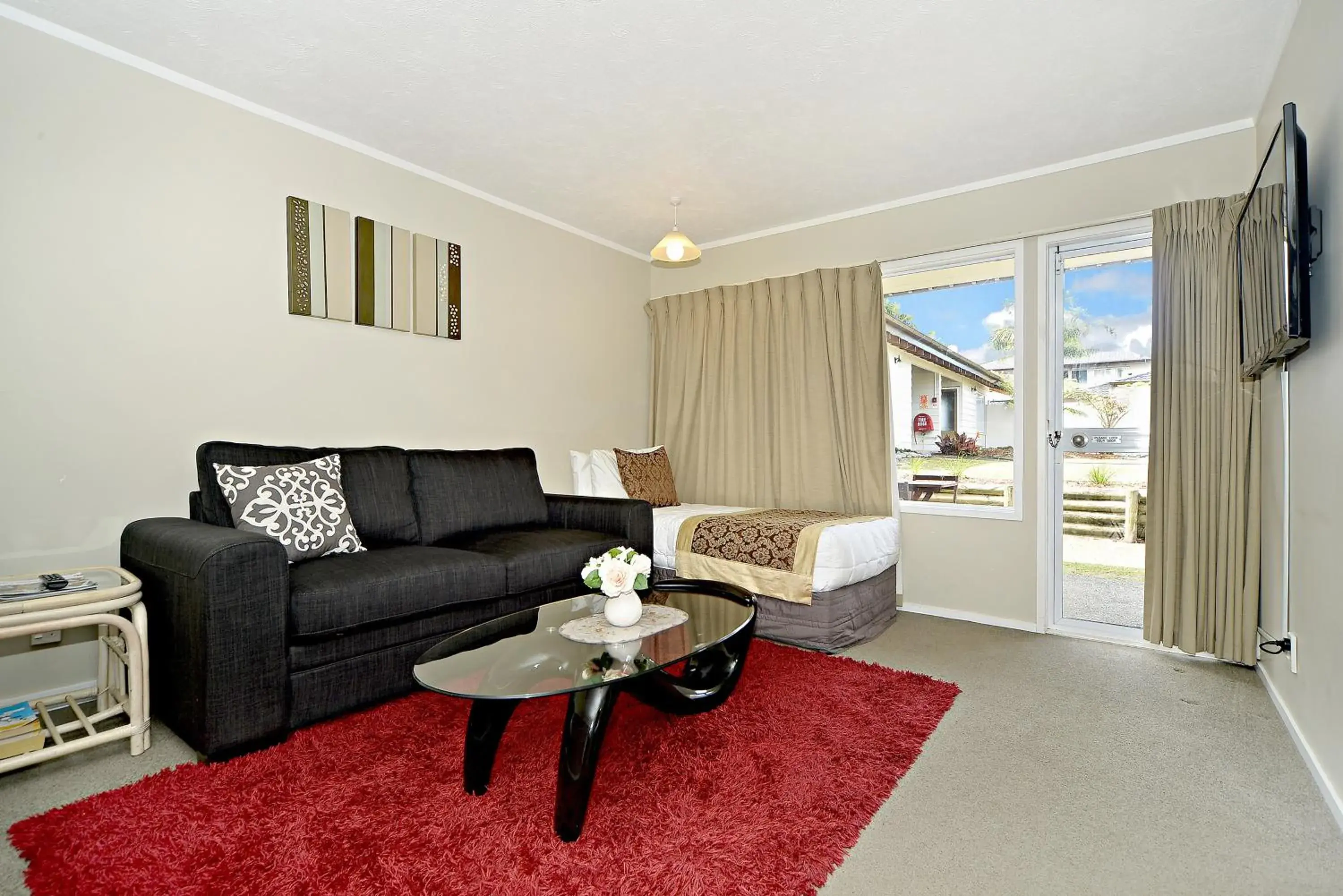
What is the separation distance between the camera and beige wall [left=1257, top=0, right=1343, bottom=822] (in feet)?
6.11

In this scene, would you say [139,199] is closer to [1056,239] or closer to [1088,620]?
[1056,239]

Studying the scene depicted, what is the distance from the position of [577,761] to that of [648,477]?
2805 mm

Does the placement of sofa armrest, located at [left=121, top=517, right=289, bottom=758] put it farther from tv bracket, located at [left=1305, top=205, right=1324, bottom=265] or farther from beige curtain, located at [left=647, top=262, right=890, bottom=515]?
tv bracket, located at [left=1305, top=205, right=1324, bottom=265]

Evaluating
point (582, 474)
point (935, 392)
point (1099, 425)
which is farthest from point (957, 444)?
point (582, 474)

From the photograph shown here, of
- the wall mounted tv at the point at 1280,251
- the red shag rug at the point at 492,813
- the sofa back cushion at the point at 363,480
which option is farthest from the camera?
the sofa back cushion at the point at 363,480

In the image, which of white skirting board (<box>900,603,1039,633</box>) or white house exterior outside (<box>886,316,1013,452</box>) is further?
white house exterior outside (<box>886,316,1013,452</box>)

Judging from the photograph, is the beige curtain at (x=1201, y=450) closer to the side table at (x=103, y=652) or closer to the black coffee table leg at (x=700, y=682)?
the black coffee table leg at (x=700, y=682)

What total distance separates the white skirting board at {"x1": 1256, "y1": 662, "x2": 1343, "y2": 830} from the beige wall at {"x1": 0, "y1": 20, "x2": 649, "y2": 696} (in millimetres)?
3785

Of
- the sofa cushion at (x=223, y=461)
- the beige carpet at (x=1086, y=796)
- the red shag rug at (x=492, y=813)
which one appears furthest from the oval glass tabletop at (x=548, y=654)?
the sofa cushion at (x=223, y=461)

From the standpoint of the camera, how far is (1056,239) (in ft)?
11.7

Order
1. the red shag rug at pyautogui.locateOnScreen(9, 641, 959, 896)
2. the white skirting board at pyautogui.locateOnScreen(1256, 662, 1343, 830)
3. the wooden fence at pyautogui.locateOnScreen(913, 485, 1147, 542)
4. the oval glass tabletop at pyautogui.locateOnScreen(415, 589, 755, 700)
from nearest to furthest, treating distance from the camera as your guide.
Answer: the red shag rug at pyautogui.locateOnScreen(9, 641, 959, 896), the oval glass tabletop at pyautogui.locateOnScreen(415, 589, 755, 700), the white skirting board at pyautogui.locateOnScreen(1256, 662, 1343, 830), the wooden fence at pyautogui.locateOnScreen(913, 485, 1147, 542)

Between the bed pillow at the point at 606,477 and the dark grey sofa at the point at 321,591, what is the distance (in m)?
0.84

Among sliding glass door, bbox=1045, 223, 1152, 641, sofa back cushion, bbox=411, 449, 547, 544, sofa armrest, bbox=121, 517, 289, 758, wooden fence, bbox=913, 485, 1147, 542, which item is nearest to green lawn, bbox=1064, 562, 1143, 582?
sliding glass door, bbox=1045, 223, 1152, 641

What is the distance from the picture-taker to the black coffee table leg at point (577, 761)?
1632mm
